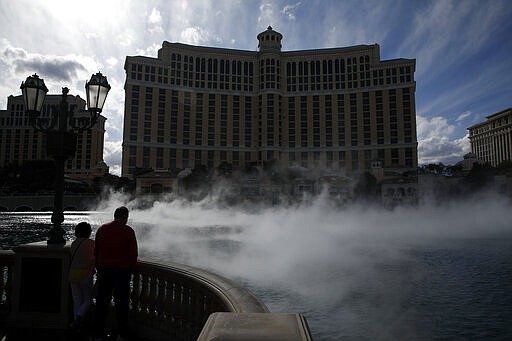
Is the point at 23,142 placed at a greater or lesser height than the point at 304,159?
greater

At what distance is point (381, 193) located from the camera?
73.3m

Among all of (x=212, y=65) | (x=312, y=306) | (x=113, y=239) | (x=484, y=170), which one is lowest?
(x=312, y=306)

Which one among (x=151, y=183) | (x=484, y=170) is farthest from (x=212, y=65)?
(x=484, y=170)

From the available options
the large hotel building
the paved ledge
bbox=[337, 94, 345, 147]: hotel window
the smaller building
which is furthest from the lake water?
bbox=[337, 94, 345, 147]: hotel window

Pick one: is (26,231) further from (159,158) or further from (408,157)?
(408,157)

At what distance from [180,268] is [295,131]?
339ft

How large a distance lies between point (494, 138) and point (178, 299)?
527ft

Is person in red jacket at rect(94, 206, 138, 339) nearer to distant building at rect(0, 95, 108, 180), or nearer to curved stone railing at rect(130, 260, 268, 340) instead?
curved stone railing at rect(130, 260, 268, 340)

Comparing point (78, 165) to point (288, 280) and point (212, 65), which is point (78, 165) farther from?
point (288, 280)

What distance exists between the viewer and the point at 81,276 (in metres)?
4.56

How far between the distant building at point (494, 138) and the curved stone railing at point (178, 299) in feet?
451

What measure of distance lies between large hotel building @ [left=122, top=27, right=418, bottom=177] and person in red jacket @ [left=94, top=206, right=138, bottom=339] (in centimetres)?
9457

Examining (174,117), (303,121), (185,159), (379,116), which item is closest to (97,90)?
(185,159)

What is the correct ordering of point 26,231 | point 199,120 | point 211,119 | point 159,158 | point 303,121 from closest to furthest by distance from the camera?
point 26,231 < point 159,158 < point 199,120 < point 211,119 < point 303,121
